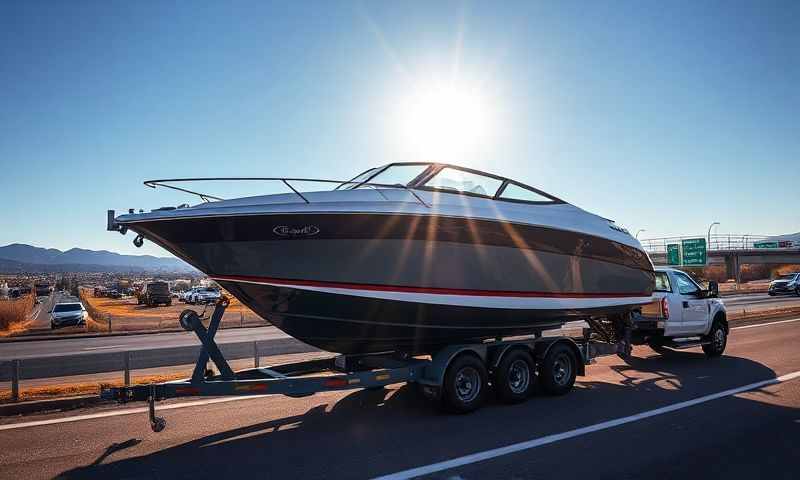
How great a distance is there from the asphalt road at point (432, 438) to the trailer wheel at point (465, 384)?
0.16m

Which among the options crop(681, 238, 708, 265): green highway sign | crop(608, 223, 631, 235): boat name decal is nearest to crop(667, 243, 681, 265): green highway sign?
crop(681, 238, 708, 265): green highway sign

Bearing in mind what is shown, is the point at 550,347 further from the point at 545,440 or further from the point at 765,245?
the point at 765,245

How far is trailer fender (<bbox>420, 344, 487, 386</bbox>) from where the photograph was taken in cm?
695

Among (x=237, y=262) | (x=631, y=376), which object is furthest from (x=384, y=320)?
(x=631, y=376)

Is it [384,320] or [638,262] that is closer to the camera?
[384,320]

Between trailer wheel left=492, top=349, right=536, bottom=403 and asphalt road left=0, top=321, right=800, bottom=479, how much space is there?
16 cm

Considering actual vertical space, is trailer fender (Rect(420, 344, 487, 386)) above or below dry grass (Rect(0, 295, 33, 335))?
above

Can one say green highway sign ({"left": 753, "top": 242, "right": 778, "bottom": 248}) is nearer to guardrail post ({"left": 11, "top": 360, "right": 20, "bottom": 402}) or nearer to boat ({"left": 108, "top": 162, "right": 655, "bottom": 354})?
boat ({"left": 108, "top": 162, "right": 655, "bottom": 354})

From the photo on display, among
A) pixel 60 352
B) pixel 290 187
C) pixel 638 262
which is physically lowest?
pixel 60 352

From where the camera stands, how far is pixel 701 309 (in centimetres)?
1143

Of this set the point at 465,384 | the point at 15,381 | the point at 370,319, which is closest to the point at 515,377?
the point at 465,384

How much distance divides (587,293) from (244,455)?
5706 millimetres

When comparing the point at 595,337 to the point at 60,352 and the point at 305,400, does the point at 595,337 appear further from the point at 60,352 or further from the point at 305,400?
the point at 60,352

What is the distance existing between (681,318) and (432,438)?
7.46 meters
